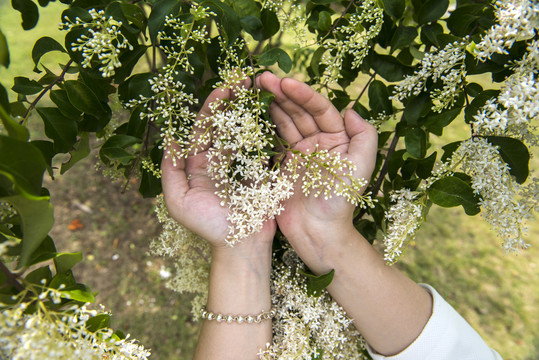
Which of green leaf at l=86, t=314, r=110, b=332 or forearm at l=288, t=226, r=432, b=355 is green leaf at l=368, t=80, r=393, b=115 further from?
green leaf at l=86, t=314, r=110, b=332

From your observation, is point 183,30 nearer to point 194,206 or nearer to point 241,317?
point 194,206

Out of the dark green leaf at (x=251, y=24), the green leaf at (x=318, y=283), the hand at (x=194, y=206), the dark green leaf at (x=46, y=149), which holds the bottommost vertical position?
the green leaf at (x=318, y=283)

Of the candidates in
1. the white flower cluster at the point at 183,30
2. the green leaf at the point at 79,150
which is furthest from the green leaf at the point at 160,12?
the green leaf at the point at 79,150

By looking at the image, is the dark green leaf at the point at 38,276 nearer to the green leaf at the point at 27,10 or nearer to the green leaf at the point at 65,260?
the green leaf at the point at 65,260

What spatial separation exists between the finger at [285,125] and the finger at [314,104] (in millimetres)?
48

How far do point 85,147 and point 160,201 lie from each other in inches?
17.0

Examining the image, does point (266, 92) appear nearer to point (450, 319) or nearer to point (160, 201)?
point (160, 201)

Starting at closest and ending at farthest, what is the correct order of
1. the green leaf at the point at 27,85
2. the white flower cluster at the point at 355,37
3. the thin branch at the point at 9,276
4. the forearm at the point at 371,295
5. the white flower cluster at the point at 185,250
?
the thin branch at the point at 9,276, the green leaf at the point at 27,85, the white flower cluster at the point at 355,37, the forearm at the point at 371,295, the white flower cluster at the point at 185,250

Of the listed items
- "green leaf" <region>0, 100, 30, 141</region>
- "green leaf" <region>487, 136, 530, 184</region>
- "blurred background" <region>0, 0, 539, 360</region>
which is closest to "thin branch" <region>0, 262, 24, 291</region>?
"green leaf" <region>0, 100, 30, 141</region>

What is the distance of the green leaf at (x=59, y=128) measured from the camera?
125 centimetres

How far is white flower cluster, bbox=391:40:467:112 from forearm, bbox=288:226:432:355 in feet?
2.15

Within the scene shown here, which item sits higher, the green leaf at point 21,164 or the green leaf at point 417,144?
the green leaf at point 21,164

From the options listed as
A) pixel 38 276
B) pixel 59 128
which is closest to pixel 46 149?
pixel 59 128

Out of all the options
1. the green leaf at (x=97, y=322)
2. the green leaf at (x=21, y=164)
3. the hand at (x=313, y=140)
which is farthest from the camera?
the hand at (x=313, y=140)
